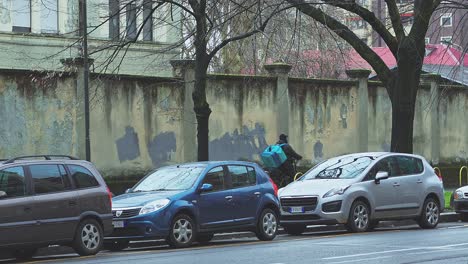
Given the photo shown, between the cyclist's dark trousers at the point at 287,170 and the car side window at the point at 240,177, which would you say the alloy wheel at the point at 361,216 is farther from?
the cyclist's dark trousers at the point at 287,170

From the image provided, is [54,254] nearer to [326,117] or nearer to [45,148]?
[45,148]

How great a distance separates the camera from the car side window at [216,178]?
18.0 metres

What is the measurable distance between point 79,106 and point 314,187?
738cm

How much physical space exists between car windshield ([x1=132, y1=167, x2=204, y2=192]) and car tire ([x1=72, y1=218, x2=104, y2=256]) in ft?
6.35

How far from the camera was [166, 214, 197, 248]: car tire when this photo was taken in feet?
55.9

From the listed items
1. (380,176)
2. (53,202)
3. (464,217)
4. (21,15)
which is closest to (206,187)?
(53,202)

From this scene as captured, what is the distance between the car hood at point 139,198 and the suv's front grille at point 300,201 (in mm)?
3353

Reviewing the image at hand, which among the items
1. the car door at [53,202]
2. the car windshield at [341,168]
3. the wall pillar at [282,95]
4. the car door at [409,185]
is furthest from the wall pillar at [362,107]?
the car door at [53,202]

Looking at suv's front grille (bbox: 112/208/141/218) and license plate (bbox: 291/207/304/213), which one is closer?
suv's front grille (bbox: 112/208/141/218)

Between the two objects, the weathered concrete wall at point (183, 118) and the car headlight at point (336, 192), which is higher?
the weathered concrete wall at point (183, 118)

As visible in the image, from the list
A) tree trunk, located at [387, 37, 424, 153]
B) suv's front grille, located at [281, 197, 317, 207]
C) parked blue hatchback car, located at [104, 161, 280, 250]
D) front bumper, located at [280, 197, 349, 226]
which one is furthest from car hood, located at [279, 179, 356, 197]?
tree trunk, located at [387, 37, 424, 153]

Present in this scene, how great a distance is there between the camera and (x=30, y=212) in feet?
49.6

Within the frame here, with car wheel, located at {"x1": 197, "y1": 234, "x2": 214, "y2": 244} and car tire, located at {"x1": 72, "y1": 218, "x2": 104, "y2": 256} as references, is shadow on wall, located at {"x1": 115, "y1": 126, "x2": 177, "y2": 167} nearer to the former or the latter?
car wheel, located at {"x1": 197, "y1": 234, "x2": 214, "y2": 244}

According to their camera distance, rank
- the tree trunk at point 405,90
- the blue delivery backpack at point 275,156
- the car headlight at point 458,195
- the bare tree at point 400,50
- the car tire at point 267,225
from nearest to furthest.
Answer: the car tire at point 267,225, the car headlight at point 458,195, the bare tree at point 400,50, the tree trunk at point 405,90, the blue delivery backpack at point 275,156
